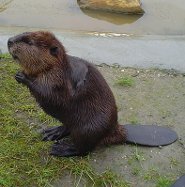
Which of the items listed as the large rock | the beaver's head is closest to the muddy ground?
the beaver's head

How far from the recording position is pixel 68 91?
278 cm

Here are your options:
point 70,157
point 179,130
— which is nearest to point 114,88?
point 179,130

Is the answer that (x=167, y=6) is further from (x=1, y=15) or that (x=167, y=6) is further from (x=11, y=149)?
(x=11, y=149)

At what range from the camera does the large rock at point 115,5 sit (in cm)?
561

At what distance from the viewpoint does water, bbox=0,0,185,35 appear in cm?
532

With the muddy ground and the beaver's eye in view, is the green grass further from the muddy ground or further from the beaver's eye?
the beaver's eye

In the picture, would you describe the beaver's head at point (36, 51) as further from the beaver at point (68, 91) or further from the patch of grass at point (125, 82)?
the patch of grass at point (125, 82)

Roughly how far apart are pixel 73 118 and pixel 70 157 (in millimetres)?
291

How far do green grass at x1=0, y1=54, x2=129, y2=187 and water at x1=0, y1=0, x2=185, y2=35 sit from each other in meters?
1.96

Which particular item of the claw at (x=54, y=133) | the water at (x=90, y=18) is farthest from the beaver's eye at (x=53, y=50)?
the water at (x=90, y=18)

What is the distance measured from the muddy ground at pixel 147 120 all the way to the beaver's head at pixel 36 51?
699 millimetres

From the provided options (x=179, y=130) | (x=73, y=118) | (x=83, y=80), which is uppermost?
(x=83, y=80)

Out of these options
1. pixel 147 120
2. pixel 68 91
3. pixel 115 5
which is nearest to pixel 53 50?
pixel 68 91

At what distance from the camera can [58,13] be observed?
5.60 m
